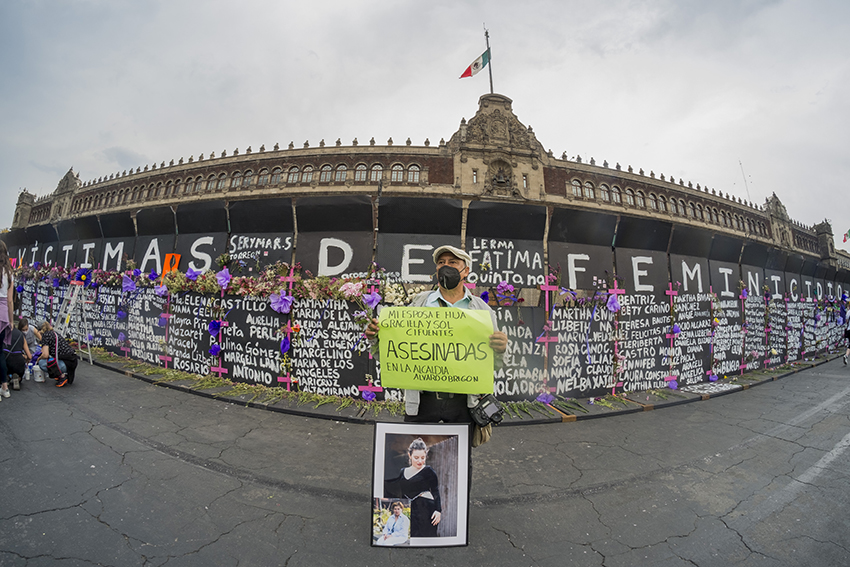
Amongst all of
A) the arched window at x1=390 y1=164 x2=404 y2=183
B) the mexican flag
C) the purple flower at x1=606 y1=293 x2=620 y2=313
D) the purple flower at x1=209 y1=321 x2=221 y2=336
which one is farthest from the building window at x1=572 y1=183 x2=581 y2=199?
the purple flower at x1=209 y1=321 x2=221 y2=336

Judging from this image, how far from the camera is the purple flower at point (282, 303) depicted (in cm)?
576

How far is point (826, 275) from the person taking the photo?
41.5 feet

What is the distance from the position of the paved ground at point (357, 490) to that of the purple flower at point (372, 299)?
195cm

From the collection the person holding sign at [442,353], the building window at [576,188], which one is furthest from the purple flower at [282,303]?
the building window at [576,188]

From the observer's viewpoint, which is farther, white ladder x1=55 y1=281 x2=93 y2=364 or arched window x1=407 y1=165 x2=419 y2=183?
arched window x1=407 y1=165 x2=419 y2=183

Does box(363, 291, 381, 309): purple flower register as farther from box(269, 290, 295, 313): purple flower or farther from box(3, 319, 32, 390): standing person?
box(3, 319, 32, 390): standing person

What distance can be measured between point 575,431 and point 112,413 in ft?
23.0

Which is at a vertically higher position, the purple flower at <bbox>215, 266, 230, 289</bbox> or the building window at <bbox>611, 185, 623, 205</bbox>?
the building window at <bbox>611, 185, 623, 205</bbox>

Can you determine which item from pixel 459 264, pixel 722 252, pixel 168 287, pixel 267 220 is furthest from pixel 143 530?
pixel 722 252

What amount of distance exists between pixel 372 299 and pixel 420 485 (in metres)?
3.48

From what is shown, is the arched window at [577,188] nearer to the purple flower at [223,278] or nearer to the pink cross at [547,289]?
the pink cross at [547,289]

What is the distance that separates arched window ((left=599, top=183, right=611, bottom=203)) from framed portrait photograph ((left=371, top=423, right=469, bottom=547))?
138 feet

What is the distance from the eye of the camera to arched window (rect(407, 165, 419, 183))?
33531 mm

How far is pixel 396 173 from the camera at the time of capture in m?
33.7
